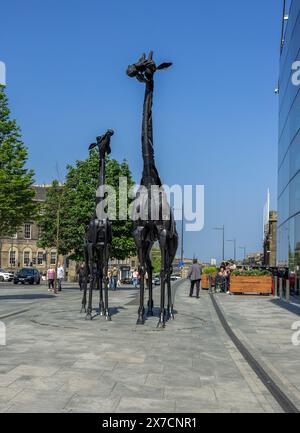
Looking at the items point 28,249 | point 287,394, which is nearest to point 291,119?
point 287,394

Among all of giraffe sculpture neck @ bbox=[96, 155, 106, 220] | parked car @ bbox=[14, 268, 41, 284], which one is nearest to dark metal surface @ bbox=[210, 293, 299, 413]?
giraffe sculpture neck @ bbox=[96, 155, 106, 220]

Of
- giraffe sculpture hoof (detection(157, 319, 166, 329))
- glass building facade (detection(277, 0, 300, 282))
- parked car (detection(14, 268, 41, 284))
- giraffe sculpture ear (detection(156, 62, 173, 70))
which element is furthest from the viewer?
parked car (detection(14, 268, 41, 284))

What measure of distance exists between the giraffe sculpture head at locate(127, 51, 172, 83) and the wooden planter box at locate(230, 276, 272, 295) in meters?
16.6

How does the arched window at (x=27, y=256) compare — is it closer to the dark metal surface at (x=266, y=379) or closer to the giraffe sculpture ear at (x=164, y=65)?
the giraffe sculpture ear at (x=164, y=65)

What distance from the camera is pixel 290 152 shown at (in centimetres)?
3659

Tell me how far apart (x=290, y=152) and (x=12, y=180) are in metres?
18.5

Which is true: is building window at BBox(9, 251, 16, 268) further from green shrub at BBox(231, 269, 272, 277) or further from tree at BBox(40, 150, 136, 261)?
green shrub at BBox(231, 269, 272, 277)

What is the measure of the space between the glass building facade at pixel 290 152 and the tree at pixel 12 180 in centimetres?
1579

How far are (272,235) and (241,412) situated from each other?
8081 centimetres

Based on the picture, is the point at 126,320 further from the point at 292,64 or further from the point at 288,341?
the point at 292,64

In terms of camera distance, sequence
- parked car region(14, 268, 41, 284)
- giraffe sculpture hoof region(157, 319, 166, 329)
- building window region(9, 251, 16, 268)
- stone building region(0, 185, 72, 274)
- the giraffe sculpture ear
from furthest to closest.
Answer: building window region(9, 251, 16, 268) → stone building region(0, 185, 72, 274) → parked car region(14, 268, 41, 284) → the giraffe sculpture ear → giraffe sculpture hoof region(157, 319, 166, 329)

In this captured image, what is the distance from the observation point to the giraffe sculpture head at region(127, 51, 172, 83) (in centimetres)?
1250

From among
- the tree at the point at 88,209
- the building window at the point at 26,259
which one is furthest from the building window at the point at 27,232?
the tree at the point at 88,209

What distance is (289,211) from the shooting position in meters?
35.7
